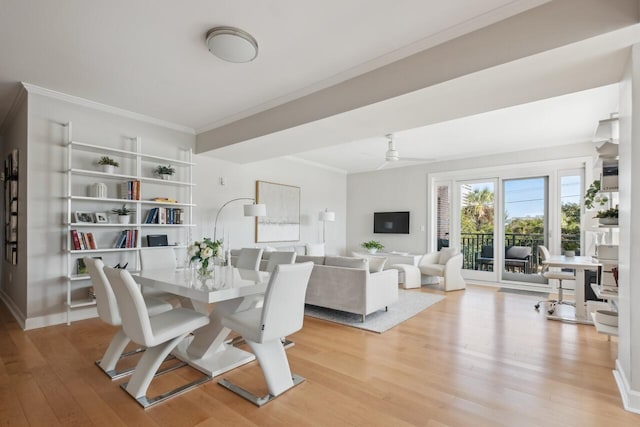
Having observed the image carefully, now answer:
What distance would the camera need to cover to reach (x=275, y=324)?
Answer: 2.10m

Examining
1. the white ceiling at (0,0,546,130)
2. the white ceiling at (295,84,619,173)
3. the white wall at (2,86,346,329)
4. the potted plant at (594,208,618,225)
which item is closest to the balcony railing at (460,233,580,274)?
the white ceiling at (295,84,619,173)

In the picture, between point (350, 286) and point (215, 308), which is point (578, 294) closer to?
point (350, 286)

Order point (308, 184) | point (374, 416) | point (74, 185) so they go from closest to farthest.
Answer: point (374, 416) → point (74, 185) → point (308, 184)

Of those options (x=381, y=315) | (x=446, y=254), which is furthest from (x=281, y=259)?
(x=446, y=254)

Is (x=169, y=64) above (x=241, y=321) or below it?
above

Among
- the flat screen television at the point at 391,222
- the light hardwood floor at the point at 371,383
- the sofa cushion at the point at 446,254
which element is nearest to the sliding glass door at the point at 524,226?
the sofa cushion at the point at 446,254

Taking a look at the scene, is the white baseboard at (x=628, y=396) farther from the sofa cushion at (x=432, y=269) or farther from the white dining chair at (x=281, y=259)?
the sofa cushion at (x=432, y=269)

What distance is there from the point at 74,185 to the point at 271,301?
11.1 feet

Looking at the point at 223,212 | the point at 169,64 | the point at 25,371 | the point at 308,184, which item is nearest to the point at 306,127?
the point at 169,64

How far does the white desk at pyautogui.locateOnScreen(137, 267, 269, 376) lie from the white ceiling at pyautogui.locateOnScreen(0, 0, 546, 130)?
195cm

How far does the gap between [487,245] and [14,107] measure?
8080 mm

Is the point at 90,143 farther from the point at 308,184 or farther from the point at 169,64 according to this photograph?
the point at 308,184

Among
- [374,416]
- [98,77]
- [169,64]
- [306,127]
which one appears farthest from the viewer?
[306,127]

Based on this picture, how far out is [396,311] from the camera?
→ 4.36 metres
